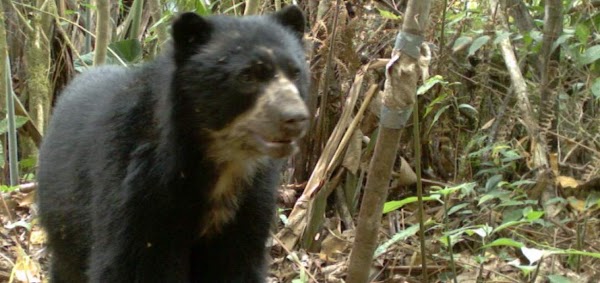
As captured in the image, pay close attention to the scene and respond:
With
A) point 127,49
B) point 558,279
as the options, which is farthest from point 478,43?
point 127,49

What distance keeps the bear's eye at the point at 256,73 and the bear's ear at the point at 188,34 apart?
0.28 metres

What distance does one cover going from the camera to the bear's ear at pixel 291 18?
406 cm

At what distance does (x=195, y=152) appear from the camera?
376cm

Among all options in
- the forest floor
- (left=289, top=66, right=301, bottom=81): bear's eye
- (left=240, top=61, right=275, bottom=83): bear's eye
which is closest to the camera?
(left=240, top=61, right=275, bottom=83): bear's eye

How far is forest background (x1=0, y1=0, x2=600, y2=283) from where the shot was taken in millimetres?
4883

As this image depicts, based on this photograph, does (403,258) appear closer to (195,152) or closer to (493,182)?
(493,182)

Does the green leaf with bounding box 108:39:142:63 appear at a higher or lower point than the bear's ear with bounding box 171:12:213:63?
lower

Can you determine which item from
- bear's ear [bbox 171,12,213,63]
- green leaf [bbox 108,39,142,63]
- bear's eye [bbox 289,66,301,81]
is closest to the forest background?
green leaf [bbox 108,39,142,63]

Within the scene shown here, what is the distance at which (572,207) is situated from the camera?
4922mm

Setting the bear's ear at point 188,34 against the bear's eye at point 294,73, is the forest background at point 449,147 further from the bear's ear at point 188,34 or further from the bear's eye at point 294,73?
A: the bear's ear at point 188,34

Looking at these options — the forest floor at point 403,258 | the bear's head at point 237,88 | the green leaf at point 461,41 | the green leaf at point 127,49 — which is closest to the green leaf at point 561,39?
the green leaf at point 461,41

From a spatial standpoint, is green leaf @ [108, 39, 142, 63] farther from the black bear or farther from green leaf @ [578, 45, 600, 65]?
green leaf @ [578, 45, 600, 65]

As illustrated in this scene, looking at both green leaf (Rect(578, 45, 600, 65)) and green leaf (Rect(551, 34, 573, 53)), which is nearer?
green leaf (Rect(578, 45, 600, 65))

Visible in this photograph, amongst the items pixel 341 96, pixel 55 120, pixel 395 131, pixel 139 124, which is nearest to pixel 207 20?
pixel 139 124
